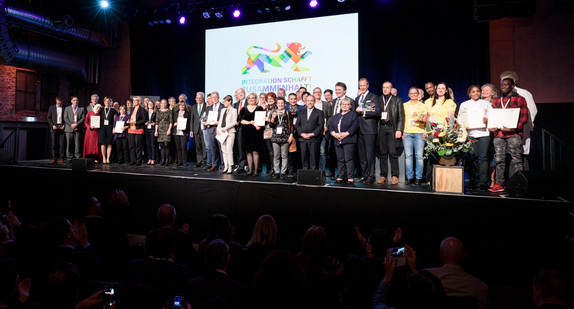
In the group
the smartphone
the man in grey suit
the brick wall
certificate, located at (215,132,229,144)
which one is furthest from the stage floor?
the brick wall

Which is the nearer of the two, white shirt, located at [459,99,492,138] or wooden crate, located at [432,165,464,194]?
wooden crate, located at [432,165,464,194]

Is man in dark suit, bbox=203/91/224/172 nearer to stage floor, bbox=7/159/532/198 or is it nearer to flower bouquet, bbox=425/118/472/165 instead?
stage floor, bbox=7/159/532/198

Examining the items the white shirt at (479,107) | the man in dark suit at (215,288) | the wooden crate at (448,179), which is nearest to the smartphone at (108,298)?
the man in dark suit at (215,288)

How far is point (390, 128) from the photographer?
5.98 metres

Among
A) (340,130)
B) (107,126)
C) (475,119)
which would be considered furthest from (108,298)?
(107,126)

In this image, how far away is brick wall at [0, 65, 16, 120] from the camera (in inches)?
429

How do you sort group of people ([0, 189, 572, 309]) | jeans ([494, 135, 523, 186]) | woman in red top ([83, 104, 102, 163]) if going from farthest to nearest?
woman in red top ([83, 104, 102, 163]) < jeans ([494, 135, 523, 186]) < group of people ([0, 189, 572, 309])

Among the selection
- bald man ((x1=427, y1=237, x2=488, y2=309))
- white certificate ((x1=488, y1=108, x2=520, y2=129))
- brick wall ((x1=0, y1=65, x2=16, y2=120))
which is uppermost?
brick wall ((x1=0, y1=65, x2=16, y2=120))

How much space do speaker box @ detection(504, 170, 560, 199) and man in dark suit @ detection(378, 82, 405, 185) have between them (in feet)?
6.48

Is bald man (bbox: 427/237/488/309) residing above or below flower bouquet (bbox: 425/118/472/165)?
below

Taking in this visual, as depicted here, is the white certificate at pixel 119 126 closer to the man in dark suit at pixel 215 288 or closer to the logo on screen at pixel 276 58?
the logo on screen at pixel 276 58

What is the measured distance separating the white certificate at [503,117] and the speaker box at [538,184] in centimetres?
95

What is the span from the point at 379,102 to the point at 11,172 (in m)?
7.52

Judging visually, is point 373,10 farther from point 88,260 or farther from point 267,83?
point 88,260
